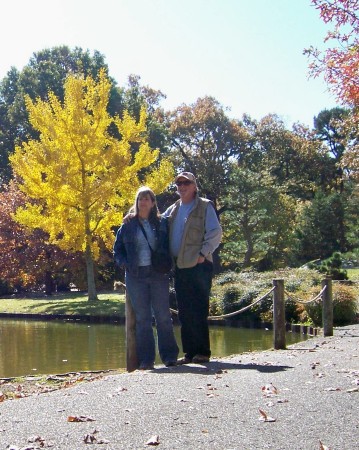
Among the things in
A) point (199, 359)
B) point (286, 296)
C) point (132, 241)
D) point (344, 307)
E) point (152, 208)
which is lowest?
point (199, 359)

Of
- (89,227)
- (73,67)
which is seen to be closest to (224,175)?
(73,67)

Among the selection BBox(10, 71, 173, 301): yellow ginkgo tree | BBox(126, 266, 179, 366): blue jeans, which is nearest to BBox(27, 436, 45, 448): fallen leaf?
BBox(126, 266, 179, 366): blue jeans

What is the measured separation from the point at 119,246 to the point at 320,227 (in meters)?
35.0

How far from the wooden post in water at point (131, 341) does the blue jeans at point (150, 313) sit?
17cm

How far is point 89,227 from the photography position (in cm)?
2859

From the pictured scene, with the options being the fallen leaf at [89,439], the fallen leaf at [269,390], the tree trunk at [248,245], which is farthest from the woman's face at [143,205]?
the tree trunk at [248,245]

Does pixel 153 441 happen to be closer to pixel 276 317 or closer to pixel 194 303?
pixel 194 303

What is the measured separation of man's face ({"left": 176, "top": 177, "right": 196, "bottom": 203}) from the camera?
889cm

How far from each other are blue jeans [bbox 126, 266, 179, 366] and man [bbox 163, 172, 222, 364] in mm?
163

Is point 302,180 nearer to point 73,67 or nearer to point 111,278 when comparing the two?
point 73,67

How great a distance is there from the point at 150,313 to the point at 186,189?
4.96 ft

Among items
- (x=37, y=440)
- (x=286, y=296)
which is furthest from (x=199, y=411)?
(x=286, y=296)

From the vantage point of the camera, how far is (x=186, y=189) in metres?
8.91

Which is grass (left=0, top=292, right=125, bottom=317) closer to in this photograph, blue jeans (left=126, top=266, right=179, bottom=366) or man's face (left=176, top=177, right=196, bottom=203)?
blue jeans (left=126, top=266, right=179, bottom=366)
